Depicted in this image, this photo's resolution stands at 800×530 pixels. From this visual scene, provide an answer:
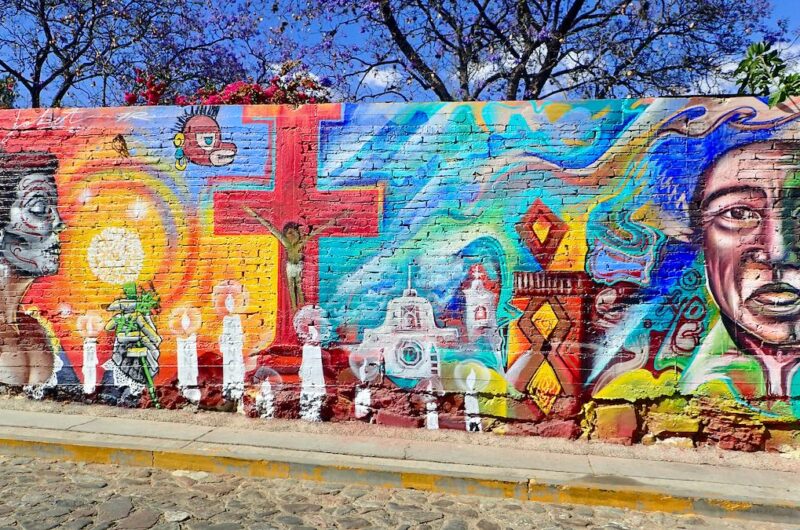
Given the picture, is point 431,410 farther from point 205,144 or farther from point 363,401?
point 205,144

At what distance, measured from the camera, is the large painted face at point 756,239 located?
5.88 metres

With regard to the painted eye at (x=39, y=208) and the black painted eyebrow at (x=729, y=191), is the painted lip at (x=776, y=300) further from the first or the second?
the painted eye at (x=39, y=208)

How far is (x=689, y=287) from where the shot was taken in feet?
19.7

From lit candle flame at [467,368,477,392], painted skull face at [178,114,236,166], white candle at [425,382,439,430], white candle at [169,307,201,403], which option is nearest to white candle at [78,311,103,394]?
white candle at [169,307,201,403]

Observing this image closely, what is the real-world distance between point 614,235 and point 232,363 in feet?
12.9

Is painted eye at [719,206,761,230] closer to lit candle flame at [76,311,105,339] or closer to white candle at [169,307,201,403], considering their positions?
white candle at [169,307,201,403]

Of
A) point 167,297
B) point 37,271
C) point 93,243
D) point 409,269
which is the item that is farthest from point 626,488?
point 37,271

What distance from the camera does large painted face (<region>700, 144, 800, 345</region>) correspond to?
5.88 metres

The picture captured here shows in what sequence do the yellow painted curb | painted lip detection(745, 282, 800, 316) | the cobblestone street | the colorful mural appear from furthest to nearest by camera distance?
the colorful mural, painted lip detection(745, 282, 800, 316), the yellow painted curb, the cobblestone street

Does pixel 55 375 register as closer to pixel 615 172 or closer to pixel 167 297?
pixel 167 297

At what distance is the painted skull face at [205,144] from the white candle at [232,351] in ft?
4.54

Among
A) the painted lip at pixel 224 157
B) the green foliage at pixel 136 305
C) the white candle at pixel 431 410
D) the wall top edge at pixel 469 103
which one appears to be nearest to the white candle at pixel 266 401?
the green foliage at pixel 136 305

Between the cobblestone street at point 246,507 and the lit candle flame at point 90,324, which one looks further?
the lit candle flame at point 90,324

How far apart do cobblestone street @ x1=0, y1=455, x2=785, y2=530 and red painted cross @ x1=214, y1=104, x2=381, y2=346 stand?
1789 mm
